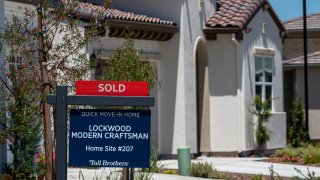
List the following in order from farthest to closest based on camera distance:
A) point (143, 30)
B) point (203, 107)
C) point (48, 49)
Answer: point (203, 107)
point (143, 30)
point (48, 49)

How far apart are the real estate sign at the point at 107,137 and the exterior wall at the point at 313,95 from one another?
21763 millimetres

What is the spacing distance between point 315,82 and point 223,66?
8.59m

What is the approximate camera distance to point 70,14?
9.77 m

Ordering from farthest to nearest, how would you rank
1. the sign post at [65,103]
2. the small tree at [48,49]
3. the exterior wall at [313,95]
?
the exterior wall at [313,95] → the small tree at [48,49] → the sign post at [65,103]

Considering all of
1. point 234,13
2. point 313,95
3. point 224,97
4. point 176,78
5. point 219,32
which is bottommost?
point 224,97

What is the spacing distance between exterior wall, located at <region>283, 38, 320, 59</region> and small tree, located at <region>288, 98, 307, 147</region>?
5.30 metres

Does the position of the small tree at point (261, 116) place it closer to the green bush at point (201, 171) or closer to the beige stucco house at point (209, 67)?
the beige stucco house at point (209, 67)

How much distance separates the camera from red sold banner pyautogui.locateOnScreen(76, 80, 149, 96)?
8109mm

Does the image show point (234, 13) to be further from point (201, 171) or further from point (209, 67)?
point (201, 171)

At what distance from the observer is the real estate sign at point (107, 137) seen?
26.3 feet

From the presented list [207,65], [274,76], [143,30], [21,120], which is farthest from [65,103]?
[274,76]

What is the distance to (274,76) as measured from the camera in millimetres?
24594

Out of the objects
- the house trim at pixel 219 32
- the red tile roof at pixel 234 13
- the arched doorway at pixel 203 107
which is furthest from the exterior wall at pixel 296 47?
the arched doorway at pixel 203 107

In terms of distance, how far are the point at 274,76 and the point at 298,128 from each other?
2.43 m
